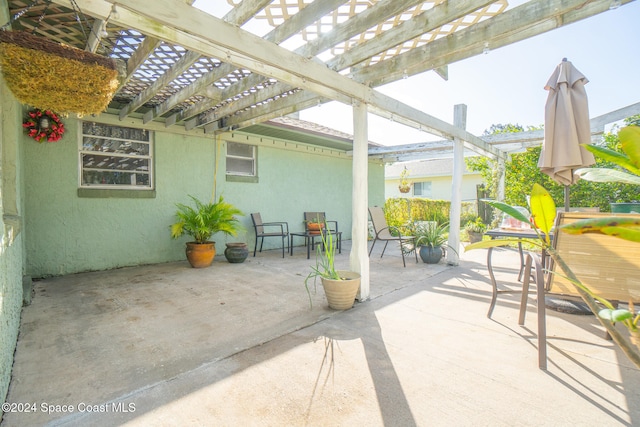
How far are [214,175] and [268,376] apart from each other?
204 inches

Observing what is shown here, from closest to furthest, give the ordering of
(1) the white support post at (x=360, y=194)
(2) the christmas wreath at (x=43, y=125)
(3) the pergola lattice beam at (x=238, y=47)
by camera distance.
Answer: (3) the pergola lattice beam at (x=238, y=47), (1) the white support post at (x=360, y=194), (2) the christmas wreath at (x=43, y=125)

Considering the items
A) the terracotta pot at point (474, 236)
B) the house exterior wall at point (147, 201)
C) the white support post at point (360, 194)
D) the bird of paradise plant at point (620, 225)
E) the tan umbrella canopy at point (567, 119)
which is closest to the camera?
the bird of paradise plant at point (620, 225)

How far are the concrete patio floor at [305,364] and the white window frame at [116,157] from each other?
2.10 metres

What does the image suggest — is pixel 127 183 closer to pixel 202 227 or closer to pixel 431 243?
pixel 202 227

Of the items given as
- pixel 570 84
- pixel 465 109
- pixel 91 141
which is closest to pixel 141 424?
pixel 570 84

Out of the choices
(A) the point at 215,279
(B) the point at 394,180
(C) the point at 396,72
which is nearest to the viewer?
(C) the point at 396,72

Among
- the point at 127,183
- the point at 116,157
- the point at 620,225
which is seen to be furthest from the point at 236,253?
the point at 620,225

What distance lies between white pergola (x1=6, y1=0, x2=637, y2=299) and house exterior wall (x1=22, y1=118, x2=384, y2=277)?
1.53 m

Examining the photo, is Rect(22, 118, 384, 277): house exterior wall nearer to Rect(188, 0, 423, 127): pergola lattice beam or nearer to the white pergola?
the white pergola

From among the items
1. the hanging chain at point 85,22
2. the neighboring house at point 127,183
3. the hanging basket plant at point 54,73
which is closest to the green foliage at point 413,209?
the neighboring house at point 127,183

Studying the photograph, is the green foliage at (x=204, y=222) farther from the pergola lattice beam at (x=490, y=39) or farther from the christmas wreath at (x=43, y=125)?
the pergola lattice beam at (x=490, y=39)

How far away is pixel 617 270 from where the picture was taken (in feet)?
7.66

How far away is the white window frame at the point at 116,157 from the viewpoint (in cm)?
505

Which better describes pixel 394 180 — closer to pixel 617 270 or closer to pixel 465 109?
pixel 465 109
